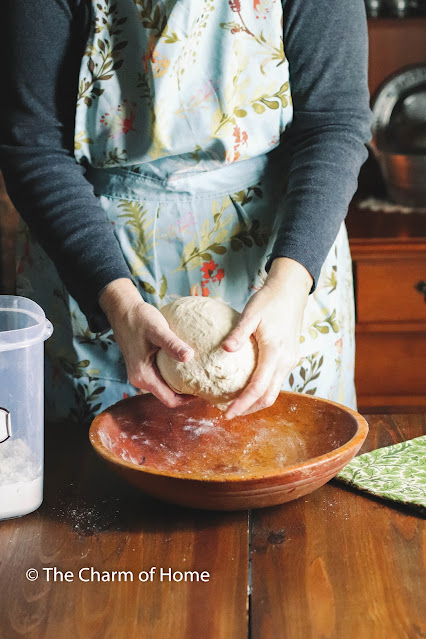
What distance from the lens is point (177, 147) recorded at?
1.10 meters

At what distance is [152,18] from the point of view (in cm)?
108

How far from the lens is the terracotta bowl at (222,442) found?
79 centimetres

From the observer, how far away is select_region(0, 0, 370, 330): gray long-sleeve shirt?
41.2 inches

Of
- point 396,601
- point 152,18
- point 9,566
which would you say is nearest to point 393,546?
point 396,601

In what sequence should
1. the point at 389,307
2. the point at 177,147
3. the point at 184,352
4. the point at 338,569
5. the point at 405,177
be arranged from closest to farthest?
the point at 338,569 → the point at 184,352 → the point at 177,147 → the point at 389,307 → the point at 405,177

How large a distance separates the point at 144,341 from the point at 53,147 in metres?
0.38

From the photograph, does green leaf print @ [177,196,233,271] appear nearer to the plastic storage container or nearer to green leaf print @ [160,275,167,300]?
green leaf print @ [160,275,167,300]

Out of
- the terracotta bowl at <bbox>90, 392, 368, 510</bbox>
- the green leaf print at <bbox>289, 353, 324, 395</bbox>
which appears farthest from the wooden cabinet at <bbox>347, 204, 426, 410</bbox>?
the terracotta bowl at <bbox>90, 392, 368, 510</bbox>

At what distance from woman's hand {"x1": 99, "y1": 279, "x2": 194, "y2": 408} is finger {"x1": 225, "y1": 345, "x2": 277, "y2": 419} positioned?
8 centimetres

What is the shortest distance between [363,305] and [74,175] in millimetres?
1300

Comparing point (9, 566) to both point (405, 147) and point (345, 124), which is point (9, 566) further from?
point (405, 147)

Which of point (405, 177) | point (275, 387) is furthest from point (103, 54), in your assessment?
point (405, 177)

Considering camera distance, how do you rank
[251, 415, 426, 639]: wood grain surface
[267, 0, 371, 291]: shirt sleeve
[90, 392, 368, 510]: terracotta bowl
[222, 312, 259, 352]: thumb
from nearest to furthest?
[251, 415, 426, 639]: wood grain surface, [90, 392, 368, 510]: terracotta bowl, [222, 312, 259, 352]: thumb, [267, 0, 371, 291]: shirt sleeve

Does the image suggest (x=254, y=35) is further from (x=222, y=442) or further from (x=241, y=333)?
(x=222, y=442)
